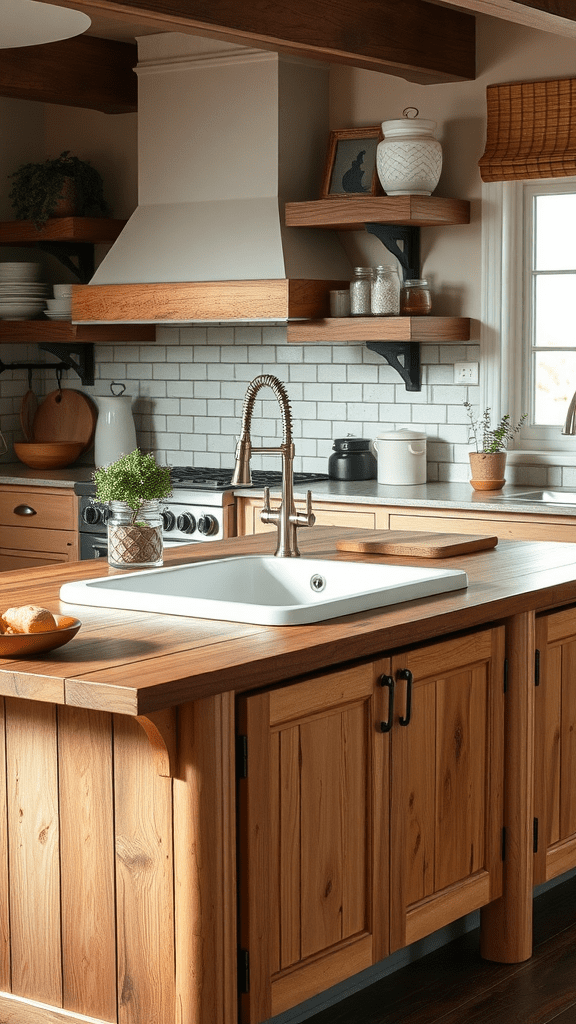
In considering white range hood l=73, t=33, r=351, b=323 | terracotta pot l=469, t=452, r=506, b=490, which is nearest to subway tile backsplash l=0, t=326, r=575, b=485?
terracotta pot l=469, t=452, r=506, b=490

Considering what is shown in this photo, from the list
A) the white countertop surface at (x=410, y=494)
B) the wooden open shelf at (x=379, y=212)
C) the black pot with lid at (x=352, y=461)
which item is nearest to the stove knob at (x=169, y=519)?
the white countertop surface at (x=410, y=494)

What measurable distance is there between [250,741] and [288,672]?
15cm

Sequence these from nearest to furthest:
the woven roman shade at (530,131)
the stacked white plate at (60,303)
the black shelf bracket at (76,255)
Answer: the woven roman shade at (530,131) < the stacked white plate at (60,303) < the black shelf bracket at (76,255)

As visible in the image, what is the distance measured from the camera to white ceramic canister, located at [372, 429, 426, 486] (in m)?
5.82

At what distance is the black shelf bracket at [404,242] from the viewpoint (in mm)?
5785

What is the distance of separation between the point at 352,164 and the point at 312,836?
387 centimetres

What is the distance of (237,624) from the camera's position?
9.39 ft

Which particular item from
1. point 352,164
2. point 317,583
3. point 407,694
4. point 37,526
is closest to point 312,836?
point 407,694

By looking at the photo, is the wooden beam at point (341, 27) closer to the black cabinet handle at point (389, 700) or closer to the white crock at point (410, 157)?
the white crock at point (410, 157)

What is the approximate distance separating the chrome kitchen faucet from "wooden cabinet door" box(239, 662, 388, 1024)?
672 millimetres

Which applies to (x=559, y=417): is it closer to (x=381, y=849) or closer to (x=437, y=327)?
(x=437, y=327)

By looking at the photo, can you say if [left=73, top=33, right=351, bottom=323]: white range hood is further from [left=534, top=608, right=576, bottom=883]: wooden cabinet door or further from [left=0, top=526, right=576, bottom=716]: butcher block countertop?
[left=534, top=608, right=576, bottom=883]: wooden cabinet door

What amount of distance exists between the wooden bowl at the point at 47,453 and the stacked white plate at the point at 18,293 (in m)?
0.64

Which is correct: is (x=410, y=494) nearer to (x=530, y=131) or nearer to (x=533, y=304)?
(x=533, y=304)
